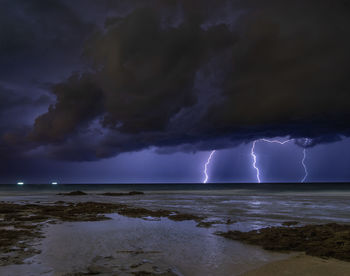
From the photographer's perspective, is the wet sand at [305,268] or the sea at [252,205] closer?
the wet sand at [305,268]

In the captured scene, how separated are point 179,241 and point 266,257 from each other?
12.5 feet

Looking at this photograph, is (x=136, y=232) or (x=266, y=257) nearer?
(x=266, y=257)

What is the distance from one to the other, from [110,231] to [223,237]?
19.0 ft

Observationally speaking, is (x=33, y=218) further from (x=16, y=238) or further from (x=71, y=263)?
(x=71, y=263)

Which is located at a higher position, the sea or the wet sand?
the wet sand

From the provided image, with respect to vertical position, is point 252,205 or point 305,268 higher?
point 305,268

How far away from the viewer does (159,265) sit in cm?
786

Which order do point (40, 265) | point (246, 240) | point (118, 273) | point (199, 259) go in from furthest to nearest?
point (246, 240)
point (199, 259)
point (40, 265)
point (118, 273)

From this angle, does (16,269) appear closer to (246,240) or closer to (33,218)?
(246,240)

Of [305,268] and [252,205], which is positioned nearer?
[305,268]

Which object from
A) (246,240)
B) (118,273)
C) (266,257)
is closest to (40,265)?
(118,273)

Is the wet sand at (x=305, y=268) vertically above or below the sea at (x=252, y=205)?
above

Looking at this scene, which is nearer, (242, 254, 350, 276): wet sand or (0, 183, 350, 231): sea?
(242, 254, 350, 276): wet sand

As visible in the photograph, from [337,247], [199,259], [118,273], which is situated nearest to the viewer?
[118,273]
